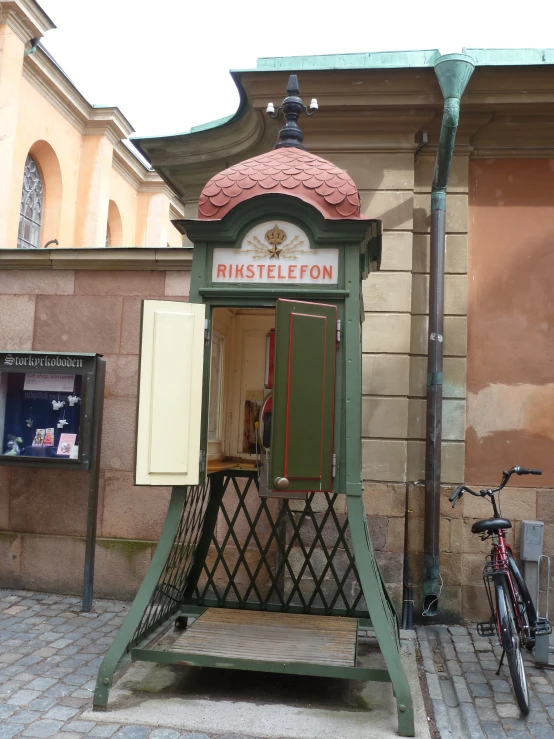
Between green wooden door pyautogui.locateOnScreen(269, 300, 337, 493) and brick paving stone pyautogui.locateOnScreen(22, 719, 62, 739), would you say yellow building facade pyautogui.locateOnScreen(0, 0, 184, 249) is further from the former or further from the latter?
brick paving stone pyautogui.locateOnScreen(22, 719, 62, 739)

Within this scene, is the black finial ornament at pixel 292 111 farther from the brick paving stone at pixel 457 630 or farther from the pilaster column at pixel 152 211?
the pilaster column at pixel 152 211

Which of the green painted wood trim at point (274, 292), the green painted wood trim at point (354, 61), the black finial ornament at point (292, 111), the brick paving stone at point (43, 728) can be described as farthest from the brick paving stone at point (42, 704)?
the green painted wood trim at point (354, 61)

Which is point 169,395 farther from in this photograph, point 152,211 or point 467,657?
point 152,211

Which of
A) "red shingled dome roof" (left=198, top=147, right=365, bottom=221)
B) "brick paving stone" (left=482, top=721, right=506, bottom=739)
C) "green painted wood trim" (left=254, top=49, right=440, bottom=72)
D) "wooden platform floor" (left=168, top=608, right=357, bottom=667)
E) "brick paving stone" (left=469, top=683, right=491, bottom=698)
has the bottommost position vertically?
"brick paving stone" (left=482, top=721, right=506, bottom=739)

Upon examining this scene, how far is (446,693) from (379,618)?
892 mm

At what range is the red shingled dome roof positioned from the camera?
4492mm

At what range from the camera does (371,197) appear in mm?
6328

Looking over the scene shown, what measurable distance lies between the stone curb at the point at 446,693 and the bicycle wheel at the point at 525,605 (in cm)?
52

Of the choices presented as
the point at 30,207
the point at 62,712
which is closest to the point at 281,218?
the point at 62,712

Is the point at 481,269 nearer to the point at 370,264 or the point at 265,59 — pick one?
the point at 370,264

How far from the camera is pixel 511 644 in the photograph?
4.32 m

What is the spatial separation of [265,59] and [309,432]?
3.74 meters

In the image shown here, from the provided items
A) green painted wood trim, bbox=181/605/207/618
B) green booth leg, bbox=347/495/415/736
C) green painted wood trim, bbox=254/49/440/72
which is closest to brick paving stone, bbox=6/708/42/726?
green painted wood trim, bbox=181/605/207/618

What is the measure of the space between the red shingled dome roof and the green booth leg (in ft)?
5.82
